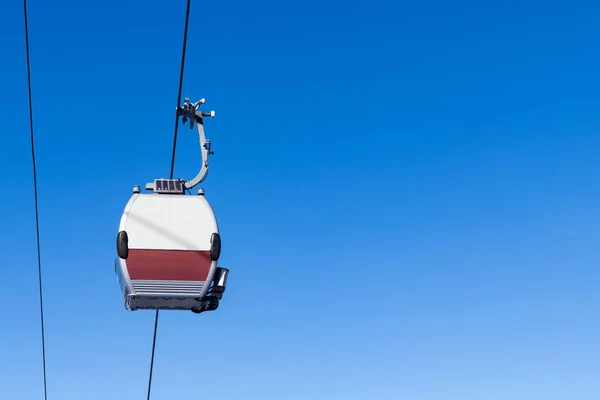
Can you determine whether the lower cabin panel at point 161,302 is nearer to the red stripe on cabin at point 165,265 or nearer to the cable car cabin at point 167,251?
the cable car cabin at point 167,251

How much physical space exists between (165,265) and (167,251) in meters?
0.27

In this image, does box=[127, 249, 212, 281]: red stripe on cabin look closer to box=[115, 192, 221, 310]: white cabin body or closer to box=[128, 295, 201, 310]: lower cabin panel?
box=[115, 192, 221, 310]: white cabin body

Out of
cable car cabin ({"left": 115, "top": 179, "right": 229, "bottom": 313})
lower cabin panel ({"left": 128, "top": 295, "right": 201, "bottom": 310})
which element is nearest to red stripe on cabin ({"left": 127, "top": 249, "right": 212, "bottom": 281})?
cable car cabin ({"left": 115, "top": 179, "right": 229, "bottom": 313})

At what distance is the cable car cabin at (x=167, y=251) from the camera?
2027cm

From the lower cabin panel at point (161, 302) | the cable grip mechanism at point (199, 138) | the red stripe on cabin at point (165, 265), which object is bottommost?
the lower cabin panel at point (161, 302)

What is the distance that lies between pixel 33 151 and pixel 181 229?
13.3 feet

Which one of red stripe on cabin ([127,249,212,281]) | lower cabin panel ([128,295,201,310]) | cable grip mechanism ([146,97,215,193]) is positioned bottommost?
lower cabin panel ([128,295,201,310])

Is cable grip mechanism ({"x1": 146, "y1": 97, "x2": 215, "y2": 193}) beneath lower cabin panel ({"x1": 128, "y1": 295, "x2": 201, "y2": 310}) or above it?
above

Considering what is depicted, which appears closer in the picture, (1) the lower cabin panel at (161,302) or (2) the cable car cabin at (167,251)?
(2) the cable car cabin at (167,251)

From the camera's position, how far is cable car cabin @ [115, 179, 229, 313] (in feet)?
66.5

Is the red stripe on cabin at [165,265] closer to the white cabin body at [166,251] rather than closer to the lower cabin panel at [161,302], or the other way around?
the white cabin body at [166,251]

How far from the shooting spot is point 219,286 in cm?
2084

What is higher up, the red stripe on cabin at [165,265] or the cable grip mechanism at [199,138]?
the cable grip mechanism at [199,138]

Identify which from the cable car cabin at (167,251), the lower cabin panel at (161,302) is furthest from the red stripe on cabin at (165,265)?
the lower cabin panel at (161,302)
